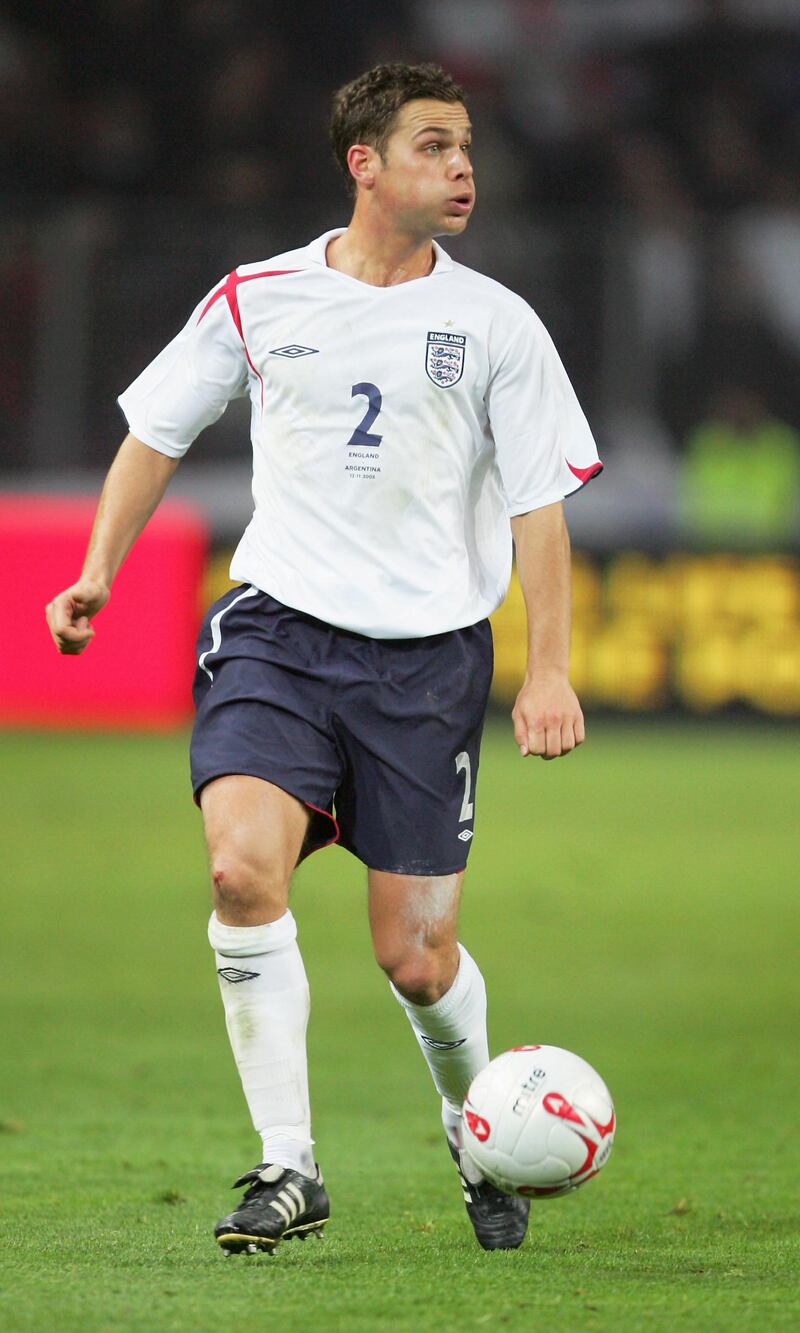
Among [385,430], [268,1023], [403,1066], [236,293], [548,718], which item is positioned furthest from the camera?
[403,1066]

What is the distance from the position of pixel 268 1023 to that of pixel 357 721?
624mm

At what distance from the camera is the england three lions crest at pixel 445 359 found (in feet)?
13.4

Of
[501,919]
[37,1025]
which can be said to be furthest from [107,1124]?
[501,919]

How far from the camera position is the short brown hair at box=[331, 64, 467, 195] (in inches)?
163

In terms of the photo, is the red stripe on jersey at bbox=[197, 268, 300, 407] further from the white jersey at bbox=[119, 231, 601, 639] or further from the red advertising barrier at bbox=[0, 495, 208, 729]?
the red advertising barrier at bbox=[0, 495, 208, 729]

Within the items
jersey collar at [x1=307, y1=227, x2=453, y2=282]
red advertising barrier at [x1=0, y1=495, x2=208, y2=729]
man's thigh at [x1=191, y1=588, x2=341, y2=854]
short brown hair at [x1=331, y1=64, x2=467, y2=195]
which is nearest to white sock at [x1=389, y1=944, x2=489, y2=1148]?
man's thigh at [x1=191, y1=588, x2=341, y2=854]

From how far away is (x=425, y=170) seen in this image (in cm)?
411

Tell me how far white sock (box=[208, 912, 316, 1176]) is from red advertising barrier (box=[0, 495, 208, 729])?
34.6ft

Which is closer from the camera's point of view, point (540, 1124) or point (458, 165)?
point (540, 1124)

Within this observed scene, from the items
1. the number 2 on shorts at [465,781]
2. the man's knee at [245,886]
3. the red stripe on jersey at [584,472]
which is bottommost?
the man's knee at [245,886]

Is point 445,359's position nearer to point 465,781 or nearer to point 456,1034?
point 465,781

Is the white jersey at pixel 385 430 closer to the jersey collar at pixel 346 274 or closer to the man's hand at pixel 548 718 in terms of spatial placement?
the jersey collar at pixel 346 274

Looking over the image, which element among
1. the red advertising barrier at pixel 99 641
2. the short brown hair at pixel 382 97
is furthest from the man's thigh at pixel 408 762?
the red advertising barrier at pixel 99 641

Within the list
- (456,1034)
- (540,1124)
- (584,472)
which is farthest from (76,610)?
(540,1124)
